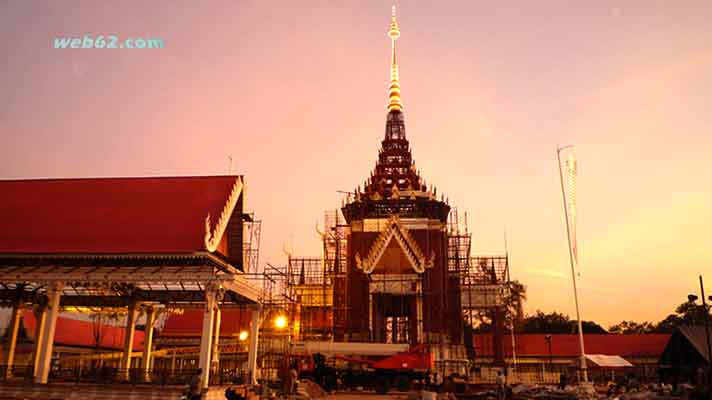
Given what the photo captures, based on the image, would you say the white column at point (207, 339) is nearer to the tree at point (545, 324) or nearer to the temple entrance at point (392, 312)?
the temple entrance at point (392, 312)

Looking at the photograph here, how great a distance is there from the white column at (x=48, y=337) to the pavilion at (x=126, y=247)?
3cm

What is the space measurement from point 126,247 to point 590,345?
3886 cm

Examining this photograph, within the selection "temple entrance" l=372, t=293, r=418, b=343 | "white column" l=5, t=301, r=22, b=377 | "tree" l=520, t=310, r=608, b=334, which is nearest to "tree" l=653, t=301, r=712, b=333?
"tree" l=520, t=310, r=608, b=334

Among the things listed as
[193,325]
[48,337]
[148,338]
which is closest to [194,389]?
[48,337]

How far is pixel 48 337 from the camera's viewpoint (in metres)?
17.6

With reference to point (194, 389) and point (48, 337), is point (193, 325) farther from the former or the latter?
point (194, 389)

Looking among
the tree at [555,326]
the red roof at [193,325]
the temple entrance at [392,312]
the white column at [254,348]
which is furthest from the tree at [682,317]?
the white column at [254,348]

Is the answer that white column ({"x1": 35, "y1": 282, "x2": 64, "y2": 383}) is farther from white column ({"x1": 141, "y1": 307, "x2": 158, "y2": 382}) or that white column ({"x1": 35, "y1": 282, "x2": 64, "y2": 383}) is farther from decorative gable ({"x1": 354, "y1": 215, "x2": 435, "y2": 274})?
decorative gable ({"x1": 354, "y1": 215, "x2": 435, "y2": 274})

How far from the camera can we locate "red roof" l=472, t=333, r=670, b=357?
42.5m

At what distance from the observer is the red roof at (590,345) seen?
42500mm

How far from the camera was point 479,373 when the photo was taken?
33.6 metres

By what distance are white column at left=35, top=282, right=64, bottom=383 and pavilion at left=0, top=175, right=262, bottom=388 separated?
0.03 m

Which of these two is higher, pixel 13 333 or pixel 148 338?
pixel 13 333

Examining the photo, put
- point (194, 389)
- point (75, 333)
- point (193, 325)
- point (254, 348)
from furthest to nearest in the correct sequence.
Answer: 1. point (193, 325)
2. point (75, 333)
3. point (254, 348)
4. point (194, 389)
